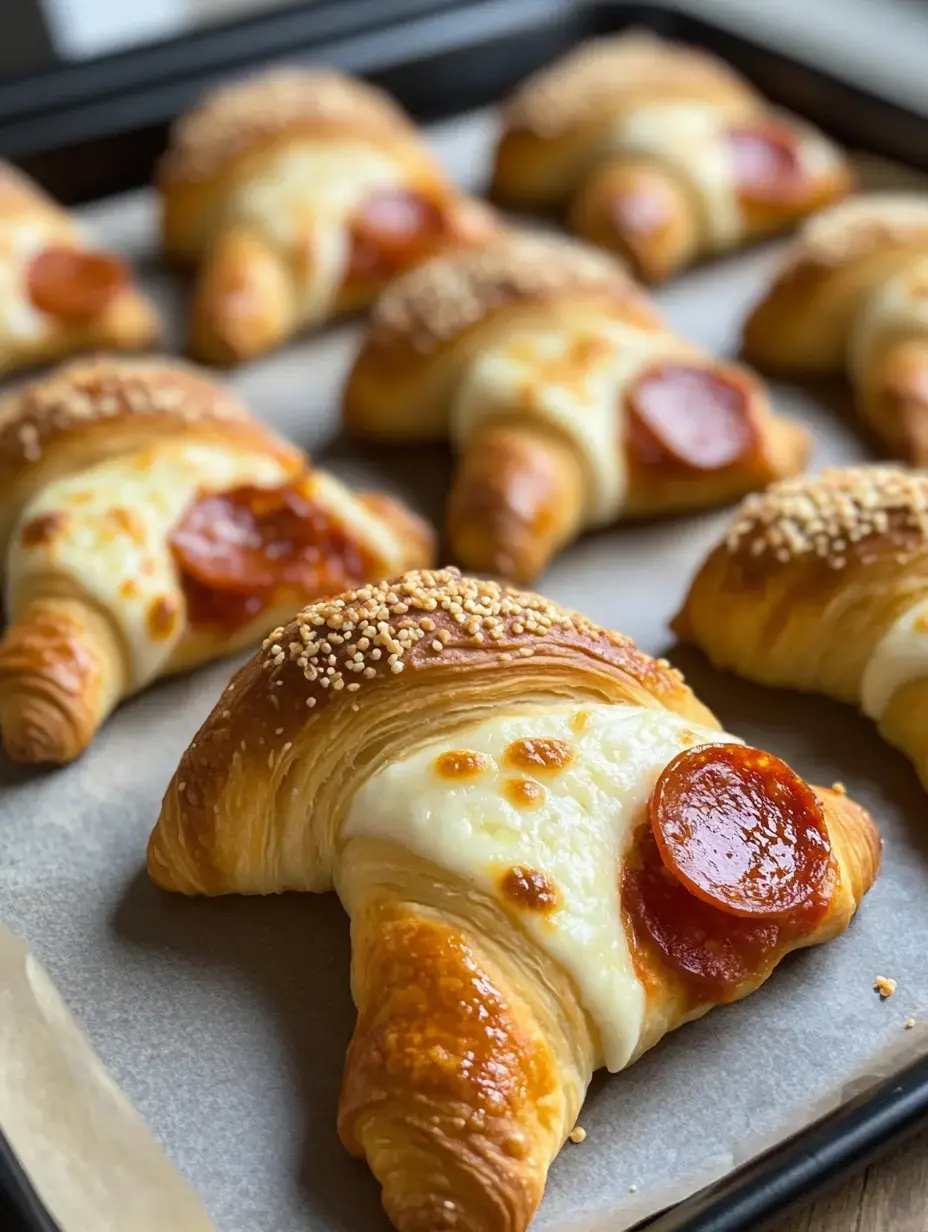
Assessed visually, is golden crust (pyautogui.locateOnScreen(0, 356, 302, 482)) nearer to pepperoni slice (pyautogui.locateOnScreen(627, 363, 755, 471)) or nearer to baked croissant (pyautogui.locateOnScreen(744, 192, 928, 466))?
pepperoni slice (pyautogui.locateOnScreen(627, 363, 755, 471))

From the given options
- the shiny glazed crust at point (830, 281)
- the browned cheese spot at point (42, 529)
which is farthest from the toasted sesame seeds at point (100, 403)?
the shiny glazed crust at point (830, 281)

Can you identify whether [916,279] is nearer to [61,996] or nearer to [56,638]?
[56,638]

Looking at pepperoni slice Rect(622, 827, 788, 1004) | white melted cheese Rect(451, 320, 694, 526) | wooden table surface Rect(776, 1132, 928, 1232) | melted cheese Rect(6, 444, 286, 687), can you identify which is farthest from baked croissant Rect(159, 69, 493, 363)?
wooden table surface Rect(776, 1132, 928, 1232)

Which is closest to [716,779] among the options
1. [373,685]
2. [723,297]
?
[373,685]

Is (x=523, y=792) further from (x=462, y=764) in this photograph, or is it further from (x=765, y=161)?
(x=765, y=161)

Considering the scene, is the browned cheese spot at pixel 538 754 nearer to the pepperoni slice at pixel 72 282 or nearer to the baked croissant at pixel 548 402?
the baked croissant at pixel 548 402
